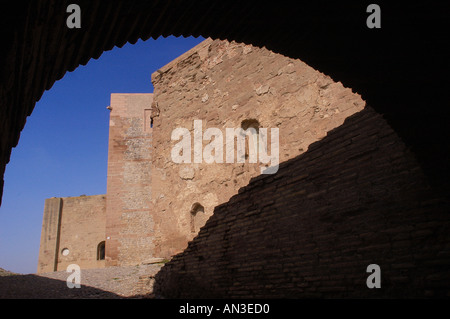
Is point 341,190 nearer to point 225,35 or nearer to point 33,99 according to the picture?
point 225,35

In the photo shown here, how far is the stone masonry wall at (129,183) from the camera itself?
Answer: 55.4 feet

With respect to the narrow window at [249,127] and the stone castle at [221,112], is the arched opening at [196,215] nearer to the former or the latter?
the stone castle at [221,112]

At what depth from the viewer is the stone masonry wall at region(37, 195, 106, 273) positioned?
19.7m

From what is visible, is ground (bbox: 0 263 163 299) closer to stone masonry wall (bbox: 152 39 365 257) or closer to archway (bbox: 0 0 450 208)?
stone masonry wall (bbox: 152 39 365 257)

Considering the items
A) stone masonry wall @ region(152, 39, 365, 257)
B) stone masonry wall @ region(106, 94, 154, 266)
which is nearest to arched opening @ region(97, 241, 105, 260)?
stone masonry wall @ region(106, 94, 154, 266)

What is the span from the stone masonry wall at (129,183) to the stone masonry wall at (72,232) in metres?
2.63

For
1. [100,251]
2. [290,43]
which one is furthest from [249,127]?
[100,251]

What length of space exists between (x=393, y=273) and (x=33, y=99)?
12.5ft

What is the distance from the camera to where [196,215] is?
8.23 metres

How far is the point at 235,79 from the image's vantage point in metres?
7.81

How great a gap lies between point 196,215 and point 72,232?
1437 cm

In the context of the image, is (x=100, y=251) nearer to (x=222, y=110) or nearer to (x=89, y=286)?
(x=89, y=286)
